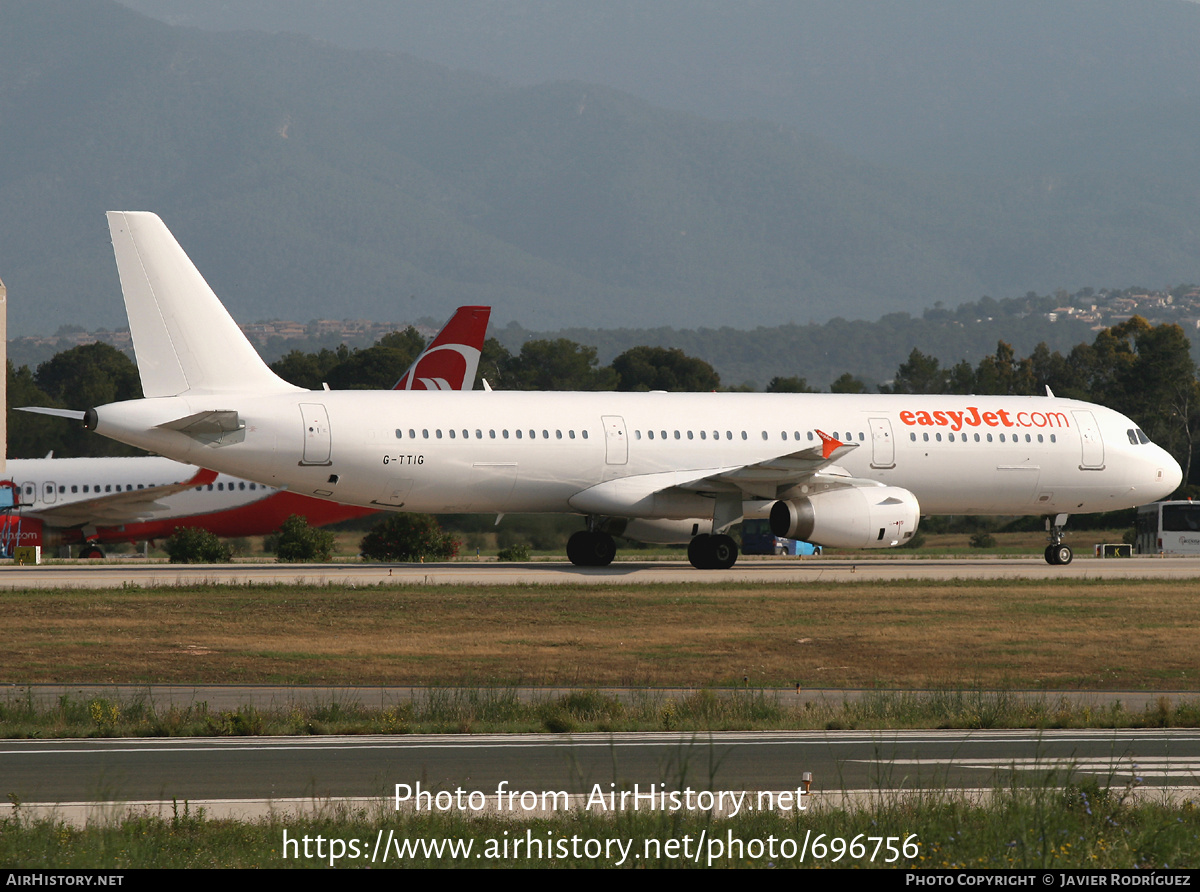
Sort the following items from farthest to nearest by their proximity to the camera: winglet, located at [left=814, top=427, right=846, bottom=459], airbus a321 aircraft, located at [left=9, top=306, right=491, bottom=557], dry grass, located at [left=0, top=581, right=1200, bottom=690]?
airbus a321 aircraft, located at [left=9, top=306, right=491, bottom=557]
winglet, located at [left=814, top=427, right=846, bottom=459]
dry grass, located at [left=0, top=581, right=1200, bottom=690]

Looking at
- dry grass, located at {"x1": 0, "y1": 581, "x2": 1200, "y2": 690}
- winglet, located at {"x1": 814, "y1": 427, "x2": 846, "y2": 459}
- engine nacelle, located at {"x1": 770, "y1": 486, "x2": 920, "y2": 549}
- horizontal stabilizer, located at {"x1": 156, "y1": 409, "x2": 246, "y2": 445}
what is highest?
horizontal stabilizer, located at {"x1": 156, "y1": 409, "x2": 246, "y2": 445}

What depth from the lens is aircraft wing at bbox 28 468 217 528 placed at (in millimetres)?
53188

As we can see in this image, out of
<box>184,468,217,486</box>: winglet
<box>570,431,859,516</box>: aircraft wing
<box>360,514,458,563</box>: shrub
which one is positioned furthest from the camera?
A: <box>184,468,217,486</box>: winglet

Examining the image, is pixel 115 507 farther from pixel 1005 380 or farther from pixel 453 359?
pixel 1005 380

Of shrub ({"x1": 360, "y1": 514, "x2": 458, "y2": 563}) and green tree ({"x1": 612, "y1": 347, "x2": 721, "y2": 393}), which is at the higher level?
green tree ({"x1": 612, "y1": 347, "x2": 721, "y2": 393})

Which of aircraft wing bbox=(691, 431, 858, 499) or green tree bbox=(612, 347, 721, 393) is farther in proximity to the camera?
green tree bbox=(612, 347, 721, 393)

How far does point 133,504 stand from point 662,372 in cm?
5137

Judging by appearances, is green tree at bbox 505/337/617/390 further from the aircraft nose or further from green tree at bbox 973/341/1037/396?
the aircraft nose

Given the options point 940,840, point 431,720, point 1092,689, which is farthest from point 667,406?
point 940,840

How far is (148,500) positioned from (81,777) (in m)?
42.6

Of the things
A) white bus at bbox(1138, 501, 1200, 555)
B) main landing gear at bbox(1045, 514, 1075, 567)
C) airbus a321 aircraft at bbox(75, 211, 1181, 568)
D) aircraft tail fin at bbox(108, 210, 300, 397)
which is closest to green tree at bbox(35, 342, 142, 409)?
white bus at bbox(1138, 501, 1200, 555)

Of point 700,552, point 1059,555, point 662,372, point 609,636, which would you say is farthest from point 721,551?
point 662,372

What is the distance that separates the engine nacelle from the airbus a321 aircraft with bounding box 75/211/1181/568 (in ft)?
0.17

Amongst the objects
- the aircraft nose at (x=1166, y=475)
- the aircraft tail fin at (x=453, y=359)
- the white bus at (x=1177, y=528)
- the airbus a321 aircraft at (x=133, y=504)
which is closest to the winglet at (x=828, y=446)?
the aircraft nose at (x=1166, y=475)
